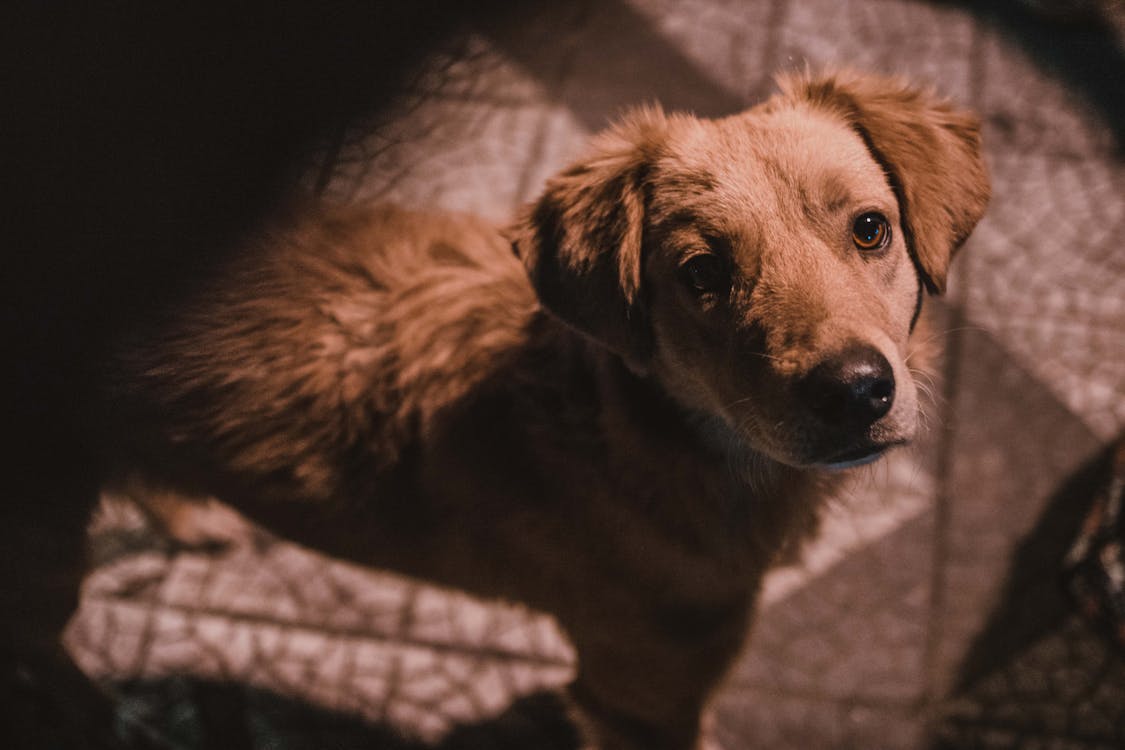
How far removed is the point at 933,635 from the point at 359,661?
182cm

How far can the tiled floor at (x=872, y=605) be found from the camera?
106 inches

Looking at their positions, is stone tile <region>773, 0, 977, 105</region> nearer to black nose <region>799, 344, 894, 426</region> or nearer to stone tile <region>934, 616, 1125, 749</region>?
stone tile <region>934, 616, 1125, 749</region>

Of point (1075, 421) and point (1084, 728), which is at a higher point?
point (1075, 421)

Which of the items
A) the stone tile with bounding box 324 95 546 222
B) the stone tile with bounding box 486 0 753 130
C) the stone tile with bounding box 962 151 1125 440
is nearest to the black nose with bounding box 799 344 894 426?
the stone tile with bounding box 324 95 546 222

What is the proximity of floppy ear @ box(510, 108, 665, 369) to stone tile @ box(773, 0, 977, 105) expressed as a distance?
2.23 meters

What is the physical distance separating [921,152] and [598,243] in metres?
0.73

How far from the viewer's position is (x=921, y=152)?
1.91m

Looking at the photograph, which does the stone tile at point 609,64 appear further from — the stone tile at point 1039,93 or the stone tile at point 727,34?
the stone tile at point 1039,93

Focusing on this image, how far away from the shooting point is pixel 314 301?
2.13 metres

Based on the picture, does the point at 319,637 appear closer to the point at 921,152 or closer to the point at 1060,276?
the point at 921,152

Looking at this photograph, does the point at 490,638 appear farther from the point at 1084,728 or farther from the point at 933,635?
the point at 1084,728

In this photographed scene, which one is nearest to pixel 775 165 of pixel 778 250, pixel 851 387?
pixel 778 250

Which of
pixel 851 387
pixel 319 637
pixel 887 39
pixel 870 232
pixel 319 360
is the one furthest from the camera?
pixel 887 39

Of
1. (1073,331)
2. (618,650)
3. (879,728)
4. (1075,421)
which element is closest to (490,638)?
(618,650)
